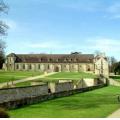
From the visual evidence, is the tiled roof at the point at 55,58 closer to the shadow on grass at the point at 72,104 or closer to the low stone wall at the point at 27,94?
the low stone wall at the point at 27,94

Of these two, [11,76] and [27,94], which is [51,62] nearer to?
[11,76]

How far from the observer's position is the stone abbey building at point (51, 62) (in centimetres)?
13750

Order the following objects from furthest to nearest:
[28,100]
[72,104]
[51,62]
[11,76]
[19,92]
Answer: [51,62]
[11,76]
[19,92]
[72,104]
[28,100]

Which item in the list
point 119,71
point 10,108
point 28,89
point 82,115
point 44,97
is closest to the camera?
point 82,115

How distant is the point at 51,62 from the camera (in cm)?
13850

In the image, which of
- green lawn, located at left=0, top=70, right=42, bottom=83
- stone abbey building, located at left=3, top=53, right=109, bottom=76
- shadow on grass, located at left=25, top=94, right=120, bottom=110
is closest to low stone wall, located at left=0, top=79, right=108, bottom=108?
shadow on grass, located at left=25, top=94, right=120, bottom=110

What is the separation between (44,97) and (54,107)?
4.71 meters

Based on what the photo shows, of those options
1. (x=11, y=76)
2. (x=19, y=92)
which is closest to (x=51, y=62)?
(x=11, y=76)

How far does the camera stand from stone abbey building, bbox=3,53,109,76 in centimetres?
13750

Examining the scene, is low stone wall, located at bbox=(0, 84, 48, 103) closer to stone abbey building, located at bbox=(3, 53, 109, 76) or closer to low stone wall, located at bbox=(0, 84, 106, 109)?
low stone wall, located at bbox=(0, 84, 106, 109)

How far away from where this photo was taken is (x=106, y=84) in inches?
3152

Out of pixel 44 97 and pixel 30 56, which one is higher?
pixel 30 56

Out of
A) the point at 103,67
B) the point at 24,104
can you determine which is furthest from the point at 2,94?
the point at 103,67

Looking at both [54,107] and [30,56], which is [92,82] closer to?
[54,107]
